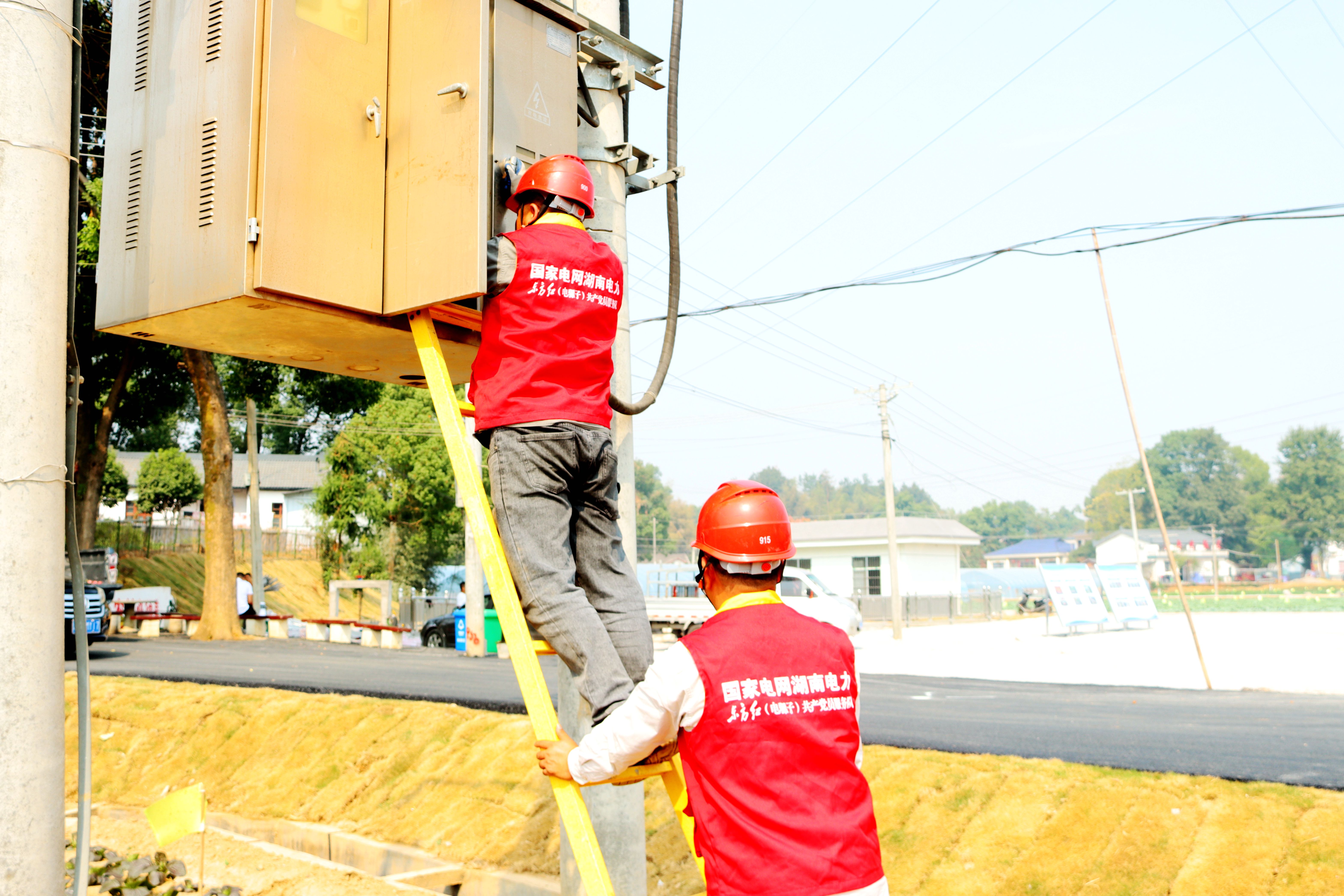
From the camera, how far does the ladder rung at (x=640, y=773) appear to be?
3367 millimetres

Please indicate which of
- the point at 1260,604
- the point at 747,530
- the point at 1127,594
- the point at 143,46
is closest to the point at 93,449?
the point at 143,46

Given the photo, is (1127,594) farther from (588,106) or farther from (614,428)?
(588,106)

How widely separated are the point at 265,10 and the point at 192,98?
55cm

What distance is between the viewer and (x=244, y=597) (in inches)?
1184

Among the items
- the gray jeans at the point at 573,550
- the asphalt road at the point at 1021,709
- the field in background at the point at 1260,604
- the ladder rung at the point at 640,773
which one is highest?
the gray jeans at the point at 573,550

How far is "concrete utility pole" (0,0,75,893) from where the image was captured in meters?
3.81

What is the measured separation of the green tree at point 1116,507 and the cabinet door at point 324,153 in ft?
494

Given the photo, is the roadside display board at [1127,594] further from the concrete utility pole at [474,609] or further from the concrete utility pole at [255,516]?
the concrete utility pole at [255,516]

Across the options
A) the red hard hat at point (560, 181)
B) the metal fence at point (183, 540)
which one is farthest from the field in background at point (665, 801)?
the metal fence at point (183, 540)

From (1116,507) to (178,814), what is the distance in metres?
160

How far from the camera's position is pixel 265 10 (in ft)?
13.1

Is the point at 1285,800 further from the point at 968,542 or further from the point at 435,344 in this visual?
the point at 968,542

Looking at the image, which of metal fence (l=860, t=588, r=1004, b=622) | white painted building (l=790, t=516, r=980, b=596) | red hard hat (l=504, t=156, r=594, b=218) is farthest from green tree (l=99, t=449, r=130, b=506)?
red hard hat (l=504, t=156, r=594, b=218)

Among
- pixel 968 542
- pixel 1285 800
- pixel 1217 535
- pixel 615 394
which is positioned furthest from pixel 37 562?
pixel 1217 535
